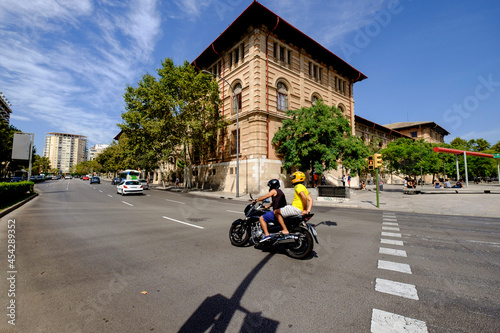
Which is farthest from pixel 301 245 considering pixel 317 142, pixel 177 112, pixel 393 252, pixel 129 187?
pixel 177 112

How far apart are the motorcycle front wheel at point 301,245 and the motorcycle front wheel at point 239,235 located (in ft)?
3.66

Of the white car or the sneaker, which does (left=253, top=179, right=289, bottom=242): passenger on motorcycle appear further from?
the white car

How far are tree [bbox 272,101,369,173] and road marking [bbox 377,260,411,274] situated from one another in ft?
56.2

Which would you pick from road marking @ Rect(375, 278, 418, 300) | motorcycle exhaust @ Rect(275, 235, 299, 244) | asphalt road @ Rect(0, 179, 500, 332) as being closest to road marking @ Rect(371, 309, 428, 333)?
asphalt road @ Rect(0, 179, 500, 332)

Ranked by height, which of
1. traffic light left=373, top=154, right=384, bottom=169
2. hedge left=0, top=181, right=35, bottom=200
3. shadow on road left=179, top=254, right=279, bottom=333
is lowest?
shadow on road left=179, top=254, right=279, bottom=333

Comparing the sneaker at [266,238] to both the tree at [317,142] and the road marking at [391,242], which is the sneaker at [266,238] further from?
the tree at [317,142]

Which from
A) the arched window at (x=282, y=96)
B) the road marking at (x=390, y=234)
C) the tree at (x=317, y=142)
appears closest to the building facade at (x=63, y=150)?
the arched window at (x=282, y=96)

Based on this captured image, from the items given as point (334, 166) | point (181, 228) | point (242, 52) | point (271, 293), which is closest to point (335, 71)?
point (242, 52)

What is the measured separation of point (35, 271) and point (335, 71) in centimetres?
3737

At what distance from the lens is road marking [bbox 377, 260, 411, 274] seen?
3964 mm

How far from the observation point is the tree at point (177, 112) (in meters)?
24.4

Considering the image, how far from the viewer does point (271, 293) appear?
3.10m

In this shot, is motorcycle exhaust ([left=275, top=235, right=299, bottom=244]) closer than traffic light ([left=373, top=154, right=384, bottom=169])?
Yes

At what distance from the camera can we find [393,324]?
2.45m
